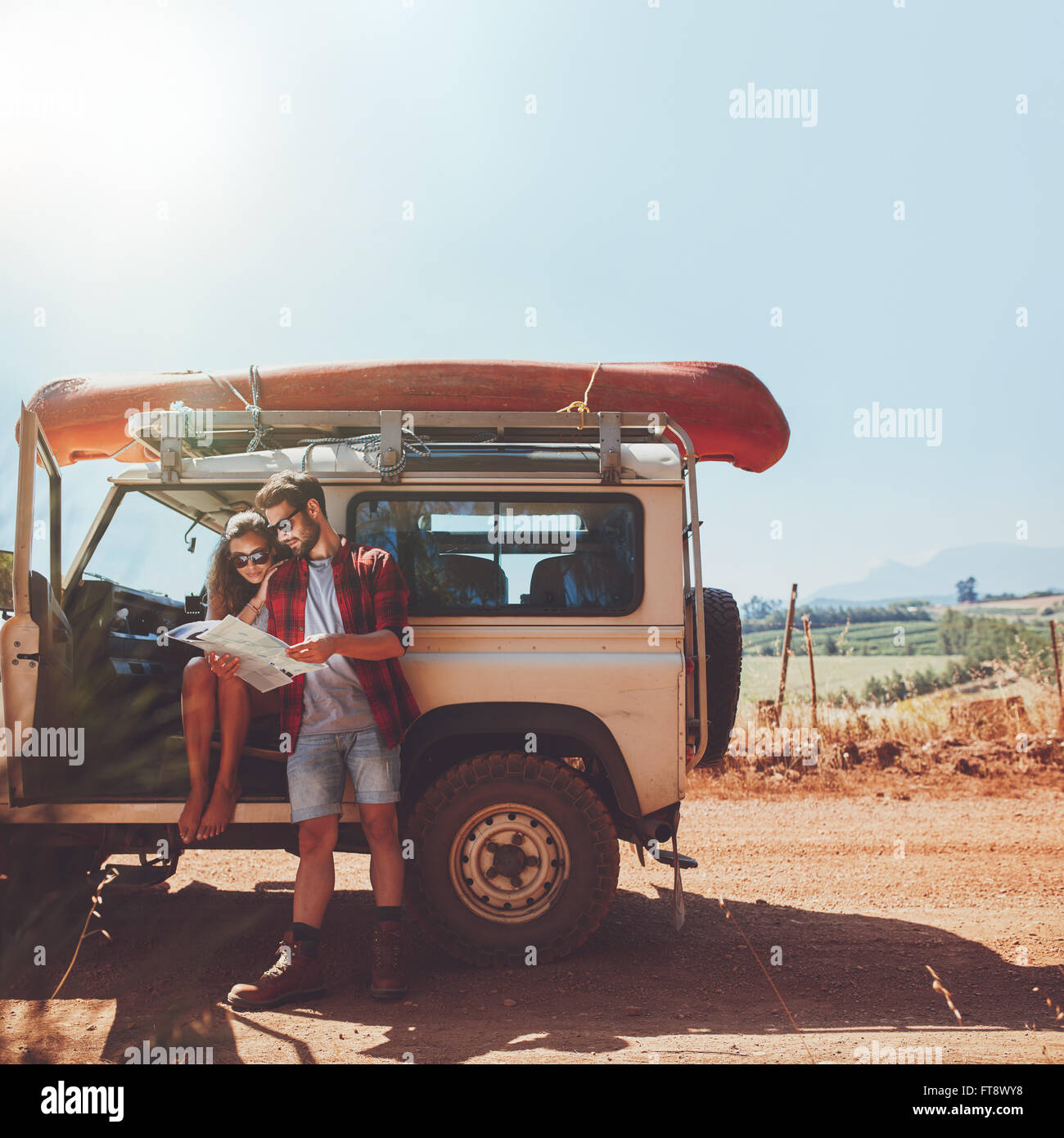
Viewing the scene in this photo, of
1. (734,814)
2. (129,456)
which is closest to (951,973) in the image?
(734,814)

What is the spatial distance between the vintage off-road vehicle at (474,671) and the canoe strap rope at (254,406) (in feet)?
0.06

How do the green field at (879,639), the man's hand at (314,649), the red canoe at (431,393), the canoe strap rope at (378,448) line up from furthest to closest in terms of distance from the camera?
the green field at (879,639) < the red canoe at (431,393) < the canoe strap rope at (378,448) < the man's hand at (314,649)

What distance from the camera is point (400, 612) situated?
4.09m

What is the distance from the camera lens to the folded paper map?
3648mm

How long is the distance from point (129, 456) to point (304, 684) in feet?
7.47

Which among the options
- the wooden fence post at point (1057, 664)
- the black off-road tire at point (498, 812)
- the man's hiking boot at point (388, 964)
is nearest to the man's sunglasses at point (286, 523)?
the black off-road tire at point (498, 812)

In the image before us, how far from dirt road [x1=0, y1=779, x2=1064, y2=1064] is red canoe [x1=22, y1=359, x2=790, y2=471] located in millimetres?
2817

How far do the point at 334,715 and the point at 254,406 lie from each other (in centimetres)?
187

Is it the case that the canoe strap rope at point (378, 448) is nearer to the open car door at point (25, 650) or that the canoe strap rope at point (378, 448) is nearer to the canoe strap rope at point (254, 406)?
the canoe strap rope at point (254, 406)

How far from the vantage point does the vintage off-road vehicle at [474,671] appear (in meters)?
4.38

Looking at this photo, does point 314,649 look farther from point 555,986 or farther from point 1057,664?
point 1057,664

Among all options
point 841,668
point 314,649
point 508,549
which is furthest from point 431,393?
point 841,668
